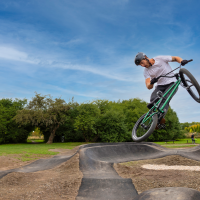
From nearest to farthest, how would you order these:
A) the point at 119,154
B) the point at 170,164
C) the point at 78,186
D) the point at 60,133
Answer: the point at 78,186
the point at 170,164
the point at 119,154
the point at 60,133

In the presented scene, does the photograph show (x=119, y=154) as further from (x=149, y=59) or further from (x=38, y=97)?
(x=38, y=97)

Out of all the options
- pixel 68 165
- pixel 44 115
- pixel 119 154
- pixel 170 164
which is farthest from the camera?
pixel 44 115

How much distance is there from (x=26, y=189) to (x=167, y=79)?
8232 mm

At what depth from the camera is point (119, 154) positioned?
16.6 meters

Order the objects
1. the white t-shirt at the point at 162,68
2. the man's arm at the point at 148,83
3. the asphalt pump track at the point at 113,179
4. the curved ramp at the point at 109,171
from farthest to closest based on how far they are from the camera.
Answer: the curved ramp at the point at 109,171, the asphalt pump track at the point at 113,179, the man's arm at the point at 148,83, the white t-shirt at the point at 162,68

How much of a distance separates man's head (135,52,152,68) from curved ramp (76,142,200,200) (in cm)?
376

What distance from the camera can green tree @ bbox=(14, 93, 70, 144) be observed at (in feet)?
117

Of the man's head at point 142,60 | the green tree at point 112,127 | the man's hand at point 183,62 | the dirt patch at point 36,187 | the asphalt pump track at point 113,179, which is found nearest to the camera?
the man's hand at point 183,62

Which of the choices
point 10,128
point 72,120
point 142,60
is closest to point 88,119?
point 72,120

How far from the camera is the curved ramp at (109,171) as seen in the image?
789 centimetres

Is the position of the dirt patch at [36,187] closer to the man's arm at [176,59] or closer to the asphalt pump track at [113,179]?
the asphalt pump track at [113,179]

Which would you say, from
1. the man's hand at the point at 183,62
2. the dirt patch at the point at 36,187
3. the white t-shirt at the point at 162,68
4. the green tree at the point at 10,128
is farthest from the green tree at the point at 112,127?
the man's hand at the point at 183,62

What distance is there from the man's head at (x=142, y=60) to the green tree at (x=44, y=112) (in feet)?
109

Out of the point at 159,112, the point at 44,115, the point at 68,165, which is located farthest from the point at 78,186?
the point at 44,115
